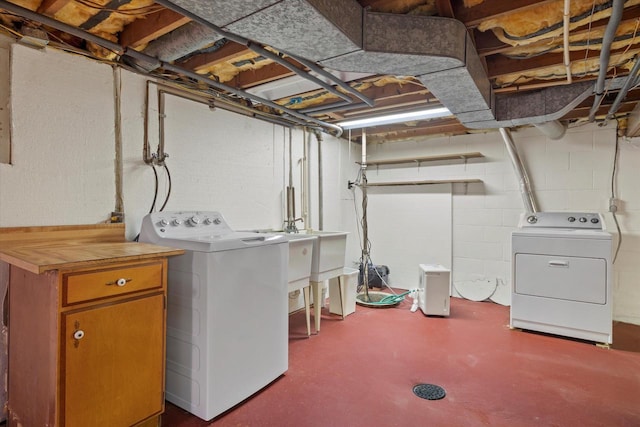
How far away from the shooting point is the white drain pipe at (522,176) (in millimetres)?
3865

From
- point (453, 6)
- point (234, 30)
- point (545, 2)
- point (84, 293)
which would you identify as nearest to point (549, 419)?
point (545, 2)

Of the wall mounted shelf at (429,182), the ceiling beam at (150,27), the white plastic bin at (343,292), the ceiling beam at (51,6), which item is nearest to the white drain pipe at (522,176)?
the wall mounted shelf at (429,182)

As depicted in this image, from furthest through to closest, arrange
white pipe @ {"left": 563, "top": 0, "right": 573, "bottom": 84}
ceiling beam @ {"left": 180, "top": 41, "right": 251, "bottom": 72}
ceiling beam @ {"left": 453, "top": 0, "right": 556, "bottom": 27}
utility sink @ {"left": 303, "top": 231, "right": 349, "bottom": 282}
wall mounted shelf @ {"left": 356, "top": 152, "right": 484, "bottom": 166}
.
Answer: wall mounted shelf @ {"left": 356, "top": 152, "right": 484, "bottom": 166}
utility sink @ {"left": 303, "top": 231, "right": 349, "bottom": 282}
ceiling beam @ {"left": 180, "top": 41, "right": 251, "bottom": 72}
ceiling beam @ {"left": 453, "top": 0, "right": 556, "bottom": 27}
white pipe @ {"left": 563, "top": 0, "right": 573, "bottom": 84}

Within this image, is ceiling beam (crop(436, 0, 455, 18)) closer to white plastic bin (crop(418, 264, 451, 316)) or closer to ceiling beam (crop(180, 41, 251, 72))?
ceiling beam (crop(180, 41, 251, 72))

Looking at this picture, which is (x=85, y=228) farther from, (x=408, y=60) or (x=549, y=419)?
(x=549, y=419)

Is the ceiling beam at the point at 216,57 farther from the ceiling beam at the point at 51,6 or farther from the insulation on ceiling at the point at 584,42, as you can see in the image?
the insulation on ceiling at the point at 584,42

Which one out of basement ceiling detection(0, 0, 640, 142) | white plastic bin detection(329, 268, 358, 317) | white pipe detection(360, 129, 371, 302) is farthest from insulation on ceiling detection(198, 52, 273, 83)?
white plastic bin detection(329, 268, 358, 317)

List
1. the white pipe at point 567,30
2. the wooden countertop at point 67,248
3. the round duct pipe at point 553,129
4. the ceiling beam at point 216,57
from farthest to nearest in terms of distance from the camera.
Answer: the round duct pipe at point 553,129 < the ceiling beam at point 216,57 < the white pipe at point 567,30 < the wooden countertop at point 67,248

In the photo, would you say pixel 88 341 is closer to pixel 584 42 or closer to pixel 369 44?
pixel 369 44

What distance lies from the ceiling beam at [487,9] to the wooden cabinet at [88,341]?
2016 millimetres

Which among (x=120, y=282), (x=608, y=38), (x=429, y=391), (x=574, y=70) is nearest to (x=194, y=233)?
(x=120, y=282)

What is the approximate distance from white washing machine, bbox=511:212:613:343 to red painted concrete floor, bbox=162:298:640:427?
0.51 feet

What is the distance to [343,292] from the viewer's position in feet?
11.7

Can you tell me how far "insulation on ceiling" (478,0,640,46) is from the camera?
174cm
